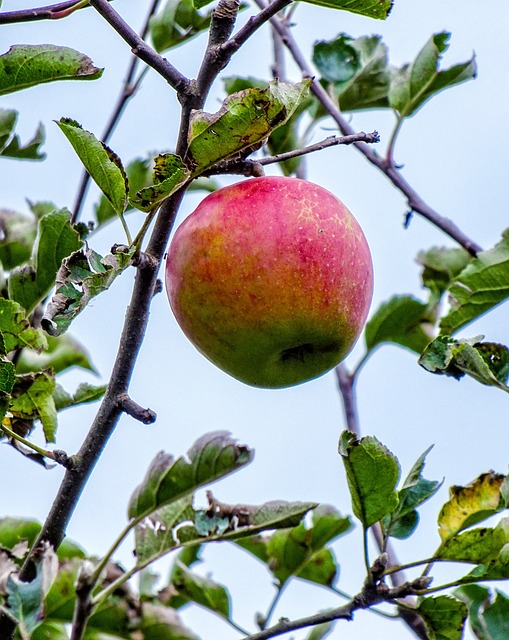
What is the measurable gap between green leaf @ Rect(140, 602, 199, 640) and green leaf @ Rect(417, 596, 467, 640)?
500mm

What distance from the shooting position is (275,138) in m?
1.92

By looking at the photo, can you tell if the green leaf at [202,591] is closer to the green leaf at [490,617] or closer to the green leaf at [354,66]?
the green leaf at [490,617]

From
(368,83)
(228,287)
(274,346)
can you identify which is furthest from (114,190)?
(368,83)

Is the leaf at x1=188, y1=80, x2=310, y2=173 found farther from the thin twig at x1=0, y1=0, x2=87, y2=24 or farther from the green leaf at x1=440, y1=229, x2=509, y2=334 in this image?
the green leaf at x1=440, y1=229, x2=509, y2=334

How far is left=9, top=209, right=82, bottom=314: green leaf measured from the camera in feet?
4.34

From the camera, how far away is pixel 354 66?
1.95 metres

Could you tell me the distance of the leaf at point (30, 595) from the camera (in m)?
0.98

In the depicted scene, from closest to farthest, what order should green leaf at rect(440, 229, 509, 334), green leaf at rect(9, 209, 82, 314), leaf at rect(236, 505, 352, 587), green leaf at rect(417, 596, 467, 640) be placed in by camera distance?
green leaf at rect(417, 596, 467, 640) < green leaf at rect(9, 209, 82, 314) < green leaf at rect(440, 229, 509, 334) < leaf at rect(236, 505, 352, 587)

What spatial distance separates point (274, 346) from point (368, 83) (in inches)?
39.0

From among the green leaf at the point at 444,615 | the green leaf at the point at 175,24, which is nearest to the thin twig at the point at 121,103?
the green leaf at the point at 175,24

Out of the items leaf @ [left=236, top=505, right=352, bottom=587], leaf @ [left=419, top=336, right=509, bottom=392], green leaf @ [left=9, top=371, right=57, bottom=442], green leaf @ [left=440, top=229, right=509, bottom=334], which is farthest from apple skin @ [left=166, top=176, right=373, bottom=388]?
leaf @ [left=236, top=505, right=352, bottom=587]

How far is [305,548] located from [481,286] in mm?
548

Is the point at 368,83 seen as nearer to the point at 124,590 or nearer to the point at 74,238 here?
the point at 74,238

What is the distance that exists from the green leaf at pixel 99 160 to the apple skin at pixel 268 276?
148 millimetres
